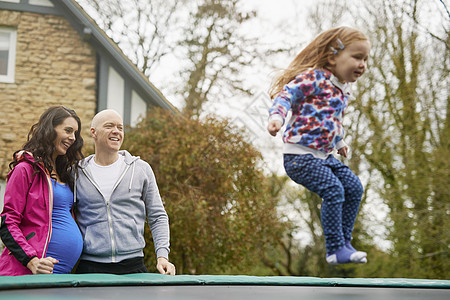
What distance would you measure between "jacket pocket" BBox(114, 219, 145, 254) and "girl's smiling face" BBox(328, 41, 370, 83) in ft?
4.10

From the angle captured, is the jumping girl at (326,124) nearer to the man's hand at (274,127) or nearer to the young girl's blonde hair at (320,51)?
the young girl's blonde hair at (320,51)

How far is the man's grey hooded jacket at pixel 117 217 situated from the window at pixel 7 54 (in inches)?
266

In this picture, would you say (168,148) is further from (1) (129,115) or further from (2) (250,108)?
(1) (129,115)

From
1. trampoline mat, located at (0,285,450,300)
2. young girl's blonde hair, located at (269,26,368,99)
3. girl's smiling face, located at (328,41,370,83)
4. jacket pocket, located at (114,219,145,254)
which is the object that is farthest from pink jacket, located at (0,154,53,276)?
girl's smiling face, located at (328,41,370,83)

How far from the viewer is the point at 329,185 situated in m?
2.76

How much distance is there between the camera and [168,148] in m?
7.25

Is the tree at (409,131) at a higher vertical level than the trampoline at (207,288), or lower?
higher

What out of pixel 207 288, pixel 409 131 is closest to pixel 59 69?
pixel 409 131

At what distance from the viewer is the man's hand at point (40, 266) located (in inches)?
87.7

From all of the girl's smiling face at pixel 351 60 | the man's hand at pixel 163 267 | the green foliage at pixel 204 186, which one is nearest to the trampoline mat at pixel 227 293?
the man's hand at pixel 163 267

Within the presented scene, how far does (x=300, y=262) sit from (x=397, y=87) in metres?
5.00

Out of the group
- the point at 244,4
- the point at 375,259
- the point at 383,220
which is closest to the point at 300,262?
the point at 375,259

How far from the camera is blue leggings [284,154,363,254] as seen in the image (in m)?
2.76

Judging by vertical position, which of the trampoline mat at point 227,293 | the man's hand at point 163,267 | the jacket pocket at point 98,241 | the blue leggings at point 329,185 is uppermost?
the blue leggings at point 329,185
